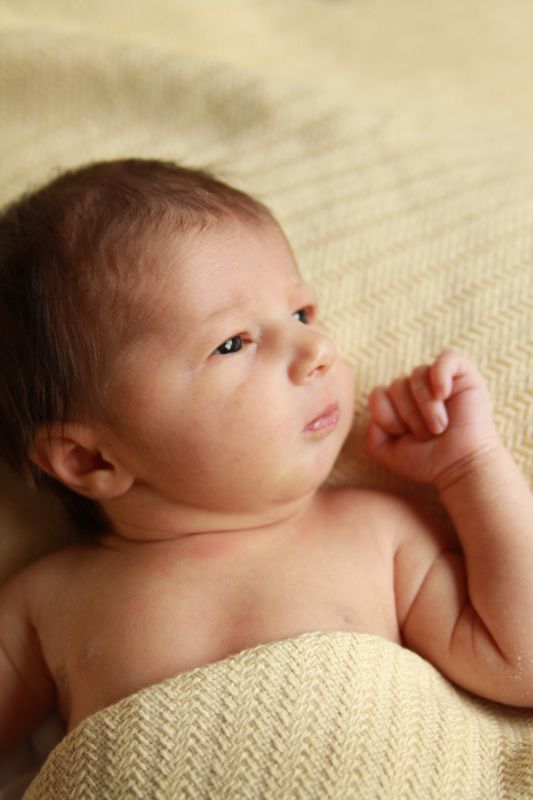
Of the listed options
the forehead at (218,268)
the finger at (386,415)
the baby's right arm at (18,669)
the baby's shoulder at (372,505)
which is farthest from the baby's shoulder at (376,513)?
the baby's right arm at (18,669)

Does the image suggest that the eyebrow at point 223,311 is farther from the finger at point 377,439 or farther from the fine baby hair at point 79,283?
the finger at point 377,439

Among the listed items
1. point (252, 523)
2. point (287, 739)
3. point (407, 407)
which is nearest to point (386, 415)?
point (407, 407)

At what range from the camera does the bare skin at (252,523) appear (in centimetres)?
102

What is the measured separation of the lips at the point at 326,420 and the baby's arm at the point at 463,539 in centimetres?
13

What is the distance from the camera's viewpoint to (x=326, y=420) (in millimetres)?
1093

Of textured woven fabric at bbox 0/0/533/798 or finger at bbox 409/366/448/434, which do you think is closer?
finger at bbox 409/366/448/434

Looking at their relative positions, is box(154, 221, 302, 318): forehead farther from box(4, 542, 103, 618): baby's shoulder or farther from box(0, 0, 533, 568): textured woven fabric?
box(4, 542, 103, 618): baby's shoulder

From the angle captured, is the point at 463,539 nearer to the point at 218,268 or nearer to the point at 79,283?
the point at 218,268

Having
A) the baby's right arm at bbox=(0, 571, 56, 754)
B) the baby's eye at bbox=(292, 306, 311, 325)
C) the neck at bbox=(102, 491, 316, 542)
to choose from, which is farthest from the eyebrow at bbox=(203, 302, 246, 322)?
the baby's right arm at bbox=(0, 571, 56, 754)

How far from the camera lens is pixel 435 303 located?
4.36 feet

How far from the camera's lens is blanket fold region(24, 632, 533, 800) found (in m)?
0.89

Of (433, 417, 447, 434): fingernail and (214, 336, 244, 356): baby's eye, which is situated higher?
(214, 336, 244, 356): baby's eye

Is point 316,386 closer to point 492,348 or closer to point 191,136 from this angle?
point 492,348

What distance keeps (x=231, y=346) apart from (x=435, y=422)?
12.5 inches
